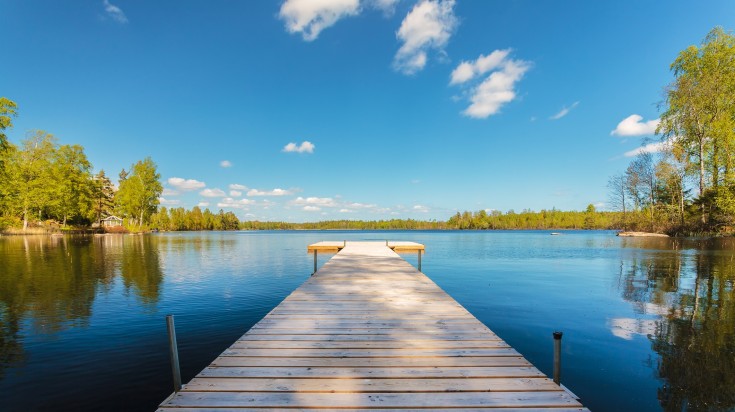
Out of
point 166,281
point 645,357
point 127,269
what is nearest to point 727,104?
point 645,357

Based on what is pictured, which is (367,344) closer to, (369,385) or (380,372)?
(380,372)

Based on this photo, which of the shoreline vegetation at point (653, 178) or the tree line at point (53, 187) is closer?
the shoreline vegetation at point (653, 178)

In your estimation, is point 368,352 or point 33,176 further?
point 33,176

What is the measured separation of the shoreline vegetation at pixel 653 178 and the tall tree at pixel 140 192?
7.5 inches

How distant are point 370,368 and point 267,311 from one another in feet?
27.9

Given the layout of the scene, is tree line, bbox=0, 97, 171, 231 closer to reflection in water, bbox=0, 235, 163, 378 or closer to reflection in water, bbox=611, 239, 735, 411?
reflection in water, bbox=0, 235, 163, 378

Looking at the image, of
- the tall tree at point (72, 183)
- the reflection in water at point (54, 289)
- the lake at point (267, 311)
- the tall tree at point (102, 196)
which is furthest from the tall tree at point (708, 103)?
the tall tree at point (102, 196)

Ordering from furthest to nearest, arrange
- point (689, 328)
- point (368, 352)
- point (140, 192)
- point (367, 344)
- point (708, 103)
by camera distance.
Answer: point (140, 192)
point (708, 103)
point (689, 328)
point (367, 344)
point (368, 352)

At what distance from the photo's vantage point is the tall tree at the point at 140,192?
73.2 m

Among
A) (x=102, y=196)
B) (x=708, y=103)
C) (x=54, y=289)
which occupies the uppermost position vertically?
(x=708, y=103)

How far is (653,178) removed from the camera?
163ft

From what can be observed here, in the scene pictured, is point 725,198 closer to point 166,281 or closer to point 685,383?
point 685,383

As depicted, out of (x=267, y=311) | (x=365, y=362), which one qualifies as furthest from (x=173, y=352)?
(x=267, y=311)

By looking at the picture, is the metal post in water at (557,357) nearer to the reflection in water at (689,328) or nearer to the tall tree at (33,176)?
the reflection in water at (689,328)
